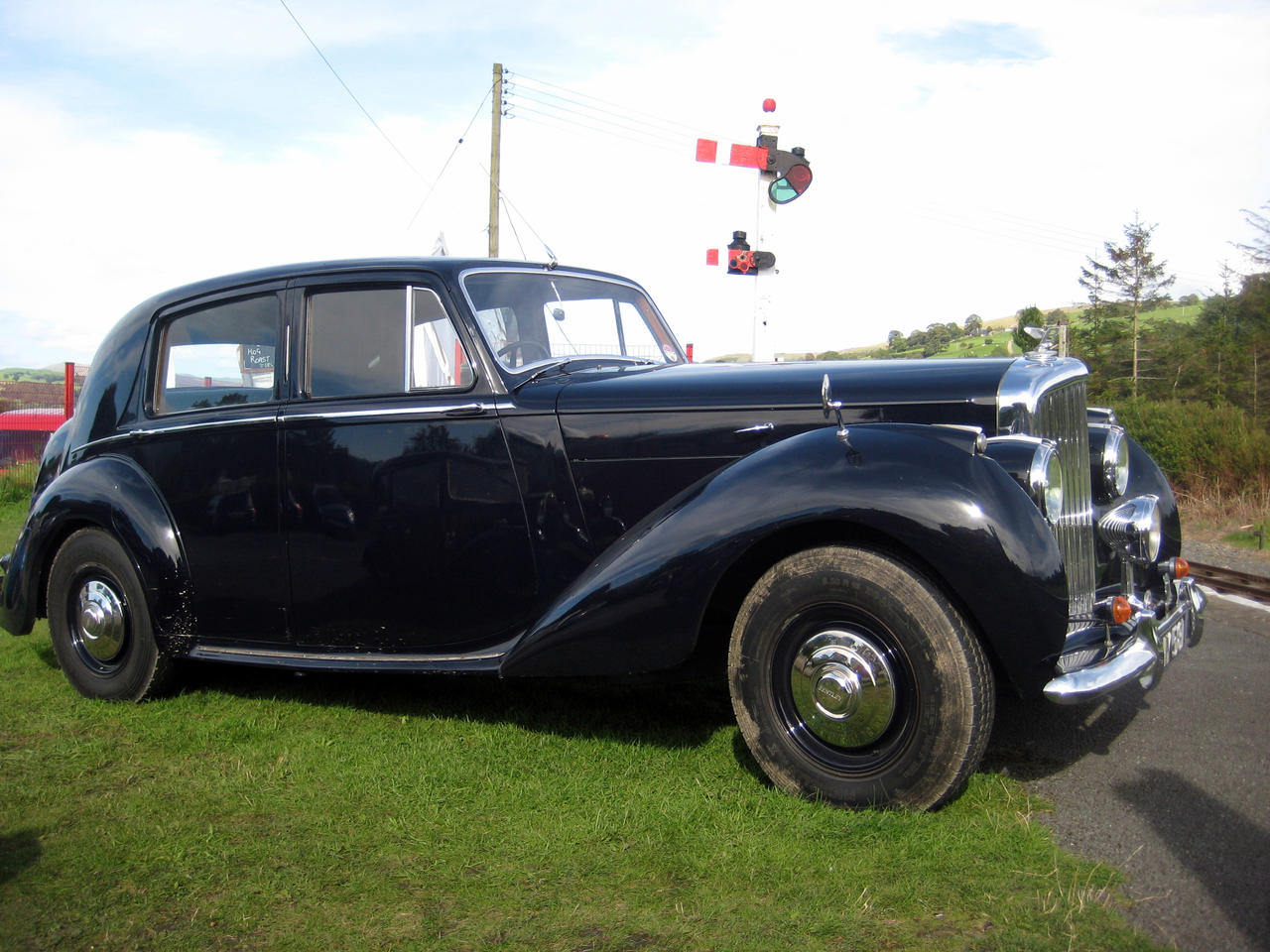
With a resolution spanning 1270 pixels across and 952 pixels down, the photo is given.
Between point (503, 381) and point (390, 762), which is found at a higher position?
point (503, 381)

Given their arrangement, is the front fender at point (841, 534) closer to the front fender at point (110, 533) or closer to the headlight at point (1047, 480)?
the headlight at point (1047, 480)

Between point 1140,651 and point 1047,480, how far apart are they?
2.03 feet

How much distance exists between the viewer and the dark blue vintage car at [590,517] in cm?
280

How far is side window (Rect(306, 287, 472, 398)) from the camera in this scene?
12.6 feet

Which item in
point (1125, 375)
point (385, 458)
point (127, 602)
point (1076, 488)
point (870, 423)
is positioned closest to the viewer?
point (870, 423)

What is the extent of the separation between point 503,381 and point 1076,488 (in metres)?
2.13

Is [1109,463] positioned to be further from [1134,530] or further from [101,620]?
[101,620]

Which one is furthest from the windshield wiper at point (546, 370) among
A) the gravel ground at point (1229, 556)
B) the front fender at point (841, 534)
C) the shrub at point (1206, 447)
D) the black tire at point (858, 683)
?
the shrub at point (1206, 447)

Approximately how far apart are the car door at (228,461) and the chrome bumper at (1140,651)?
9.68 feet

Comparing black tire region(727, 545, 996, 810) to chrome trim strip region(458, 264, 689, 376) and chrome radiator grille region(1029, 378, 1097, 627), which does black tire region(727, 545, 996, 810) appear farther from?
chrome trim strip region(458, 264, 689, 376)

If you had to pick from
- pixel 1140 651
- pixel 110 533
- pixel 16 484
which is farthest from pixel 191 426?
pixel 16 484

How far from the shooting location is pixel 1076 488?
11.5 ft

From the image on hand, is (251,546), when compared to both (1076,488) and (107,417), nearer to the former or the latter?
(107,417)

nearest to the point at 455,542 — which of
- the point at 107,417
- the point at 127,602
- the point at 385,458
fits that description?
the point at 385,458
